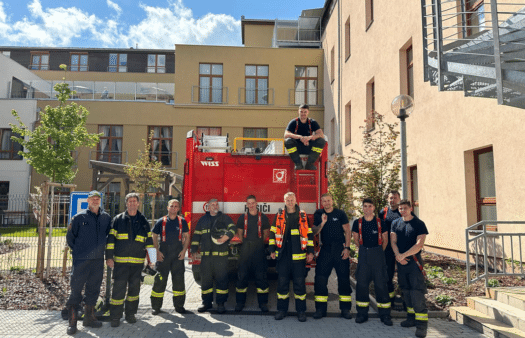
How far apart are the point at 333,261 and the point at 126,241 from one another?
127 inches

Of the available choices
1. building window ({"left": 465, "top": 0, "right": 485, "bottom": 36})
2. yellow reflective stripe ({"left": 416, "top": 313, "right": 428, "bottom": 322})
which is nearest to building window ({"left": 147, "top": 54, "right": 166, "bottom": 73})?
building window ({"left": 465, "top": 0, "right": 485, "bottom": 36})

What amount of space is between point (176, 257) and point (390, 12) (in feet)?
35.8

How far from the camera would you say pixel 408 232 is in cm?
578

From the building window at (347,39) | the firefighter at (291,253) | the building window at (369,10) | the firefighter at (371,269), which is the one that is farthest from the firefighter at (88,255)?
the building window at (347,39)

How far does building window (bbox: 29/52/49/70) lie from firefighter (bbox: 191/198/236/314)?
126ft

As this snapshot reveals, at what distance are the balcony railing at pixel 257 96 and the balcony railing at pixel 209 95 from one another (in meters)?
1.07

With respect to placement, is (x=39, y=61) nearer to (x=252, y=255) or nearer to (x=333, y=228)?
(x=252, y=255)

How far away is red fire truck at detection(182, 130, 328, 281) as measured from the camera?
7.33 metres

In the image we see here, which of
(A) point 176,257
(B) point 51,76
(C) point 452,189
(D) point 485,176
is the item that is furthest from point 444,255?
(B) point 51,76

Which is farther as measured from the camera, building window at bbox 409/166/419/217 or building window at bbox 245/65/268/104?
building window at bbox 245/65/268/104

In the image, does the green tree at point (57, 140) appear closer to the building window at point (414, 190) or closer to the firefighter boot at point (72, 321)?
the firefighter boot at point (72, 321)

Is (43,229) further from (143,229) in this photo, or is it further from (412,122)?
(412,122)

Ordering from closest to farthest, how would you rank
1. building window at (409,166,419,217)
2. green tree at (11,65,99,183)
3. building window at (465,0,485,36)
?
building window at (465,0,485,36) < building window at (409,166,419,217) < green tree at (11,65,99,183)

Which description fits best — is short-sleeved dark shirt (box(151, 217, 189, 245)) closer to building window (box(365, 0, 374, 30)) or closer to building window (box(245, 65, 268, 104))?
building window (box(365, 0, 374, 30))
